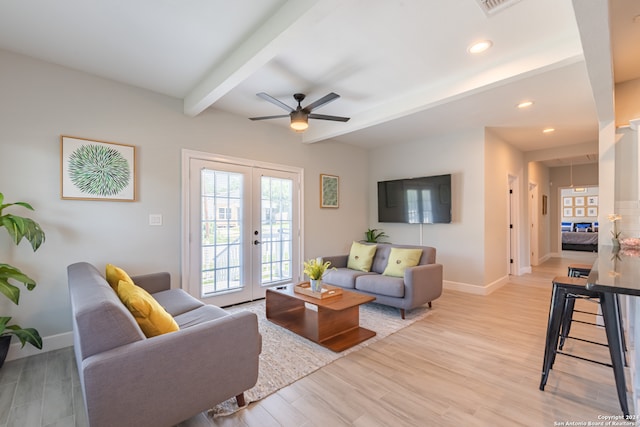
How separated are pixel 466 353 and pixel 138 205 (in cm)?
367

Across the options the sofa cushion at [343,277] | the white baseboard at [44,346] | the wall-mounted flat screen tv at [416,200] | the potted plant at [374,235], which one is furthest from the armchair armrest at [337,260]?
the white baseboard at [44,346]

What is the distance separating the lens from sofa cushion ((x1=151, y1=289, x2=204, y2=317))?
2.38 m

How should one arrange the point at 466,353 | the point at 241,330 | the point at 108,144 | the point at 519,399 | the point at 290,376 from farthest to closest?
1. the point at 108,144
2. the point at 466,353
3. the point at 290,376
4. the point at 519,399
5. the point at 241,330

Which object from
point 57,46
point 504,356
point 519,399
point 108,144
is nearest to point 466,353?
point 504,356

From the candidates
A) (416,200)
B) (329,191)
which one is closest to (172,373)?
(329,191)

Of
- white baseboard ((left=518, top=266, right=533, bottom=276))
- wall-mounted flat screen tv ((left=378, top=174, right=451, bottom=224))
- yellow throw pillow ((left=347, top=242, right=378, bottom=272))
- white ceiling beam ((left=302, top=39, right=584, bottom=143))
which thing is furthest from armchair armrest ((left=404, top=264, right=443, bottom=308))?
white baseboard ((left=518, top=266, right=533, bottom=276))

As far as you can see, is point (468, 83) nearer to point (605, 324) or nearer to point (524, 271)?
point (605, 324)

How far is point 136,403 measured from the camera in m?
1.34

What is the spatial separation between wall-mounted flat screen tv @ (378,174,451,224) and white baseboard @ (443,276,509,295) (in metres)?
1.05

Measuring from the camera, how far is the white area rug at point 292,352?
2.00 m

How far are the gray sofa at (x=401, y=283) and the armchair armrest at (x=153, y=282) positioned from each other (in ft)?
6.69

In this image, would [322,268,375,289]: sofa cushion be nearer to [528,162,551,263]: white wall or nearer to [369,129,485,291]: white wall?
[369,129,485,291]: white wall

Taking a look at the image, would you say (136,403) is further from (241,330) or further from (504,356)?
(504,356)

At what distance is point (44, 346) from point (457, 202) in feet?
17.8
